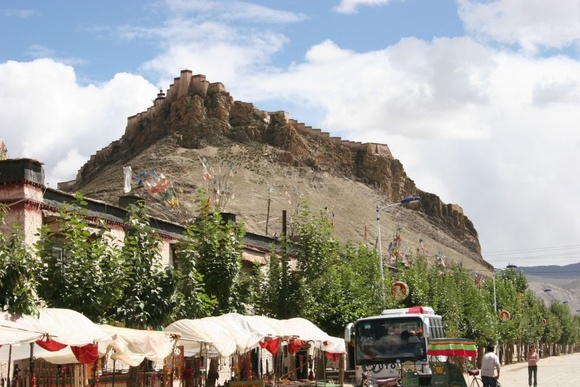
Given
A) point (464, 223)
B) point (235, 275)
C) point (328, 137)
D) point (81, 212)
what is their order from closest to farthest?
point (81, 212) < point (235, 275) < point (328, 137) < point (464, 223)

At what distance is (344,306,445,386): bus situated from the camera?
100 ft

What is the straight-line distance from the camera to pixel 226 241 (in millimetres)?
31250

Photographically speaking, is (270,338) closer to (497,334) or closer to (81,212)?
(81,212)

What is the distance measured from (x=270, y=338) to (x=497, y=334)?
1909 inches

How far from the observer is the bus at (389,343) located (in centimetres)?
3058

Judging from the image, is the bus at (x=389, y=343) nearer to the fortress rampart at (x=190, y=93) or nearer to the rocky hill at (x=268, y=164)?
the rocky hill at (x=268, y=164)

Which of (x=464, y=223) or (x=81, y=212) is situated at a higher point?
(x=464, y=223)

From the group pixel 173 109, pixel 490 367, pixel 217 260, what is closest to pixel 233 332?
pixel 217 260

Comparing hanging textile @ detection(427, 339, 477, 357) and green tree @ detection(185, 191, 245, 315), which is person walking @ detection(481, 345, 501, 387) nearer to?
hanging textile @ detection(427, 339, 477, 357)

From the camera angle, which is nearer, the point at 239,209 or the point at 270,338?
the point at 270,338

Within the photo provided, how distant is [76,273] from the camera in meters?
23.3

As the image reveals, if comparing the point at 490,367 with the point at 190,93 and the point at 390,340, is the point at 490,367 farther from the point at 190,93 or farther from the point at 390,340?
the point at 190,93

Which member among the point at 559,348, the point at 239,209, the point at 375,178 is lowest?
the point at 559,348

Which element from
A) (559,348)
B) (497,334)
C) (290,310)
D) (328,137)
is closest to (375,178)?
(328,137)
